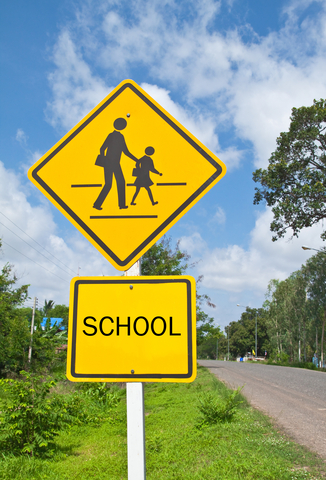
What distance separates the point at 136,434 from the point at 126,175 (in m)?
1.14

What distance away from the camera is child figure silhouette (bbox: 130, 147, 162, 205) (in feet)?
5.76

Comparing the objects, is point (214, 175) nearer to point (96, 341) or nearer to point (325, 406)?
point (96, 341)

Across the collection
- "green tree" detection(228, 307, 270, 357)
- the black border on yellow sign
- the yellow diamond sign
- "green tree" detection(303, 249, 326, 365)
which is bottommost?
"green tree" detection(228, 307, 270, 357)

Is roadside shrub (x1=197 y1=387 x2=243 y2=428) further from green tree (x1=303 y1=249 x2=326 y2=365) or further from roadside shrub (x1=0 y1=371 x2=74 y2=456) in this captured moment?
green tree (x1=303 y1=249 x2=326 y2=365)

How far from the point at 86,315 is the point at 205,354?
413 feet

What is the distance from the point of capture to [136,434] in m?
1.53

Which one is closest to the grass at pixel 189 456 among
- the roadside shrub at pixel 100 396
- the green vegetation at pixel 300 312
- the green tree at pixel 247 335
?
the roadside shrub at pixel 100 396

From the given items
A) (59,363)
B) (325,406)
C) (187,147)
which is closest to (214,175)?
(187,147)

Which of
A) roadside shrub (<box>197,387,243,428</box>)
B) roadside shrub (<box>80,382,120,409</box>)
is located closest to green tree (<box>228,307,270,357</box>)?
roadside shrub (<box>80,382,120,409</box>)

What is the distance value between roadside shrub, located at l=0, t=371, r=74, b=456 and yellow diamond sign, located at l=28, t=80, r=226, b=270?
4320 millimetres

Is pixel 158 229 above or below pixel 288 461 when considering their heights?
above

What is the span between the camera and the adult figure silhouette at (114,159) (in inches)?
69.7

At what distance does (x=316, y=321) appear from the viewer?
39.3m

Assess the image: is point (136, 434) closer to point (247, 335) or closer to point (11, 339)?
point (11, 339)
